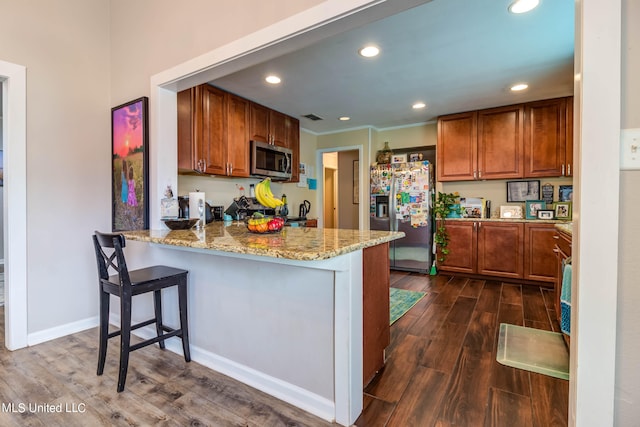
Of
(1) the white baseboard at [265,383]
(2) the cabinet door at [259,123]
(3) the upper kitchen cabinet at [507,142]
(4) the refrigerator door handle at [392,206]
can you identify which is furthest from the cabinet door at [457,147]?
(1) the white baseboard at [265,383]

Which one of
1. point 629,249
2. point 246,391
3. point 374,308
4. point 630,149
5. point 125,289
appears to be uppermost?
point 630,149

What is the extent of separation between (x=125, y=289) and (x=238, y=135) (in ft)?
7.66

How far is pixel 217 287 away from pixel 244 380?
58 cm

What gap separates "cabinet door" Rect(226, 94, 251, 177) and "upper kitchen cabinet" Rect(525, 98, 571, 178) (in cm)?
359

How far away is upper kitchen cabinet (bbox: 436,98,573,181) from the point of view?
3768 mm

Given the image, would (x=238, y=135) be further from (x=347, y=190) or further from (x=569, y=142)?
(x=569, y=142)

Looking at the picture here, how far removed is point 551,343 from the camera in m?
2.28

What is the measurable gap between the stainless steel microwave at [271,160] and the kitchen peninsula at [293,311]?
190cm

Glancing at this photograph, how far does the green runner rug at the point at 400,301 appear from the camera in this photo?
114 inches

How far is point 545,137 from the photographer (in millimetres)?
3836

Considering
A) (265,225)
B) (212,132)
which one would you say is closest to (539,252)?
(265,225)

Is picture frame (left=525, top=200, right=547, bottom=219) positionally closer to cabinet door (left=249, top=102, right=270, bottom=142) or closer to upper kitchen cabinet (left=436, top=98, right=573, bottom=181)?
upper kitchen cabinet (left=436, top=98, right=573, bottom=181)

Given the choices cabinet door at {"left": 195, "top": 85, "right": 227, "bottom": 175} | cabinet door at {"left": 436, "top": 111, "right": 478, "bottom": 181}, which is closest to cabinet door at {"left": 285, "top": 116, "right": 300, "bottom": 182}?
cabinet door at {"left": 195, "top": 85, "right": 227, "bottom": 175}

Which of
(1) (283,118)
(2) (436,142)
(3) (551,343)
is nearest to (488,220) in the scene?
(2) (436,142)
